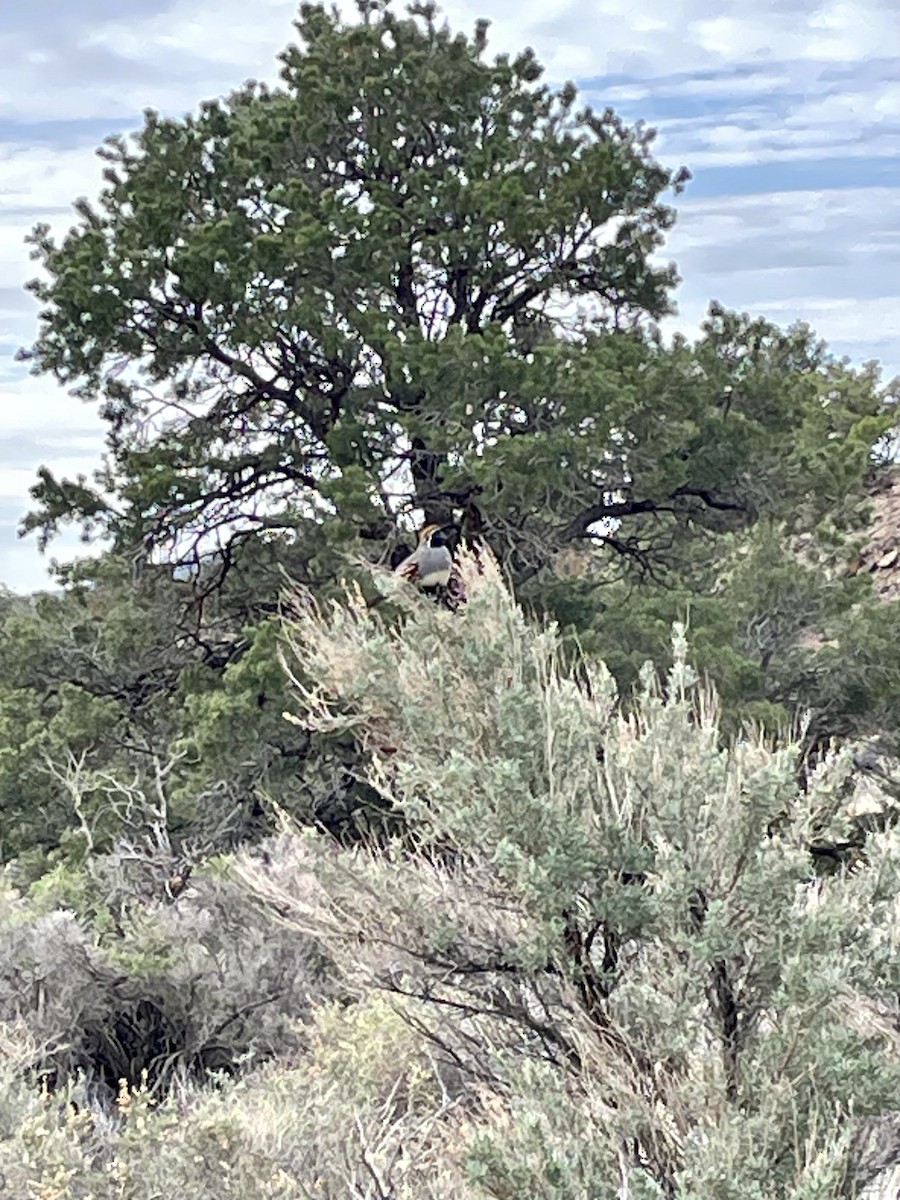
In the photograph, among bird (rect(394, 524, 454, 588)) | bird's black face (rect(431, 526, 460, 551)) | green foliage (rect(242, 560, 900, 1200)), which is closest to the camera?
green foliage (rect(242, 560, 900, 1200))

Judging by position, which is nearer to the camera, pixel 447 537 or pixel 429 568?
pixel 429 568

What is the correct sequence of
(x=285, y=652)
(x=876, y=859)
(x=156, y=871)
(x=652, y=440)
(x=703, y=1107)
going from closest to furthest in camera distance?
(x=703, y=1107)
(x=876, y=859)
(x=156, y=871)
(x=285, y=652)
(x=652, y=440)

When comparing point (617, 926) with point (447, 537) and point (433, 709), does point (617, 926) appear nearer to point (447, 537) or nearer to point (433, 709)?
point (433, 709)

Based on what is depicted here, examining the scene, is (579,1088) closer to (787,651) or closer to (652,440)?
(652,440)

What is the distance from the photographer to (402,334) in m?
13.5

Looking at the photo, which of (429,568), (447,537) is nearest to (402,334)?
(447,537)

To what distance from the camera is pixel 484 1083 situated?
5.95m

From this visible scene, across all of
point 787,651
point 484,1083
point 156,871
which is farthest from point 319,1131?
point 787,651

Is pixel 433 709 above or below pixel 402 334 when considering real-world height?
below

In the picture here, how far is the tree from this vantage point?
1305 centimetres

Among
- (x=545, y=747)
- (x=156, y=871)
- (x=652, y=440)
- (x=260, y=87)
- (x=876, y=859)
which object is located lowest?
(x=156, y=871)

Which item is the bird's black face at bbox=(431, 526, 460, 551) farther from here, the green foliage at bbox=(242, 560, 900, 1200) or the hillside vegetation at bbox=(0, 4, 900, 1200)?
the green foliage at bbox=(242, 560, 900, 1200)

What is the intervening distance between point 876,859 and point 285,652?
7.71 meters

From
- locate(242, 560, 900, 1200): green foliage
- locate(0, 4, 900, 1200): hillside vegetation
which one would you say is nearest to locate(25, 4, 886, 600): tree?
locate(0, 4, 900, 1200): hillside vegetation
